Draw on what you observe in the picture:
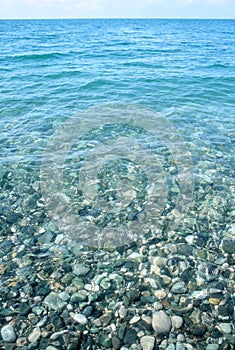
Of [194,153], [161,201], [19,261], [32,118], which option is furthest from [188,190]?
[32,118]

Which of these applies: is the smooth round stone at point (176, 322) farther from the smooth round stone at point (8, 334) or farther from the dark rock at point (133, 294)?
the smooth round stone at point (8, 334)

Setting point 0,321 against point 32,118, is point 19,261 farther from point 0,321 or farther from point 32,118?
point 32,118

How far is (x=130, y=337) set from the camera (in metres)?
4.70

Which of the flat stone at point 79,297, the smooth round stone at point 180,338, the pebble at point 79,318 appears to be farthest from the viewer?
the flat stone at point 79,297

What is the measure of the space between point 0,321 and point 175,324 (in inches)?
113

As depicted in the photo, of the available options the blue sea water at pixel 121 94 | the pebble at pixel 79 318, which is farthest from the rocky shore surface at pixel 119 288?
the blue sea water at pixel 121 94

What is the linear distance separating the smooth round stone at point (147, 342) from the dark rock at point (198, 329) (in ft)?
2.22

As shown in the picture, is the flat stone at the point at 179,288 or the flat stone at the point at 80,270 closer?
the flat stone at the point at 179,288

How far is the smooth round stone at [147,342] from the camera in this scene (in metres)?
4.55

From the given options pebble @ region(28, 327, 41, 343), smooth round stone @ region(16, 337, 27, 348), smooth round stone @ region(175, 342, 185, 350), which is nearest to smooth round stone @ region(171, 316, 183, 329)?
smooth round stone @ region(175, 342, 185, 350)

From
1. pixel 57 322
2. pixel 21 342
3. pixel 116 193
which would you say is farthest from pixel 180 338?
pixel 116 193

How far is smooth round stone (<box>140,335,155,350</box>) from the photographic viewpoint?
14.9 ft

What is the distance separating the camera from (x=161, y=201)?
8.20m

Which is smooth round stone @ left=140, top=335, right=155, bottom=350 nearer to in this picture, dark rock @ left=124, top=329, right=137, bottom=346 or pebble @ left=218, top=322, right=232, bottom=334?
dark rock @ left=124, top=329, right=137, bottom=346
